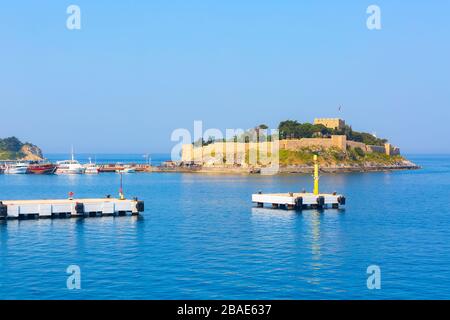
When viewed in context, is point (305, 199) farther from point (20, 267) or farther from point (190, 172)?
point (190, 172)

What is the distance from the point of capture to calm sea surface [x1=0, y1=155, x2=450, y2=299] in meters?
33.0

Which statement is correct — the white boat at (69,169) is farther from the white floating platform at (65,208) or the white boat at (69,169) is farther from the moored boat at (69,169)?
the white floating platform at (65,208)

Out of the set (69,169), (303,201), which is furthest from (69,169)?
(303,201)

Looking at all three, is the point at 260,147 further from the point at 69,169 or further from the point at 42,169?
the point at 42,169

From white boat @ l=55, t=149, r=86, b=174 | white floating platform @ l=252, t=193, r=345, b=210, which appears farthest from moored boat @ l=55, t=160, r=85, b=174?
white floating platform @ l=252, t=193, r=345, b=210

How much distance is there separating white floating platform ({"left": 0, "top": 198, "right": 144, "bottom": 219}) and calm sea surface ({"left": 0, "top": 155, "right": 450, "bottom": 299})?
1952mm

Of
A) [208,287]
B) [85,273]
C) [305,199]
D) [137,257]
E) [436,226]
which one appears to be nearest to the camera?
[208,287]

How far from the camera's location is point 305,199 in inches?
2923

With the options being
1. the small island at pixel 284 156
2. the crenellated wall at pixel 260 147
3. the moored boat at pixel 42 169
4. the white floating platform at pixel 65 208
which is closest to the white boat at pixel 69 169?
the moored boat at pixel 42 169

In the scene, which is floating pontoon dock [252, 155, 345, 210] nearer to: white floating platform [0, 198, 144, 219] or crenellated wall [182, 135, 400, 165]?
white floating platform [0, 198, 144, 219]

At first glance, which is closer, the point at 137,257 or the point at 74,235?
the point at 137,257

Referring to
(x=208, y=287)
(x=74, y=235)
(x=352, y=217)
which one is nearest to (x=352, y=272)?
(x=208, y=287)
